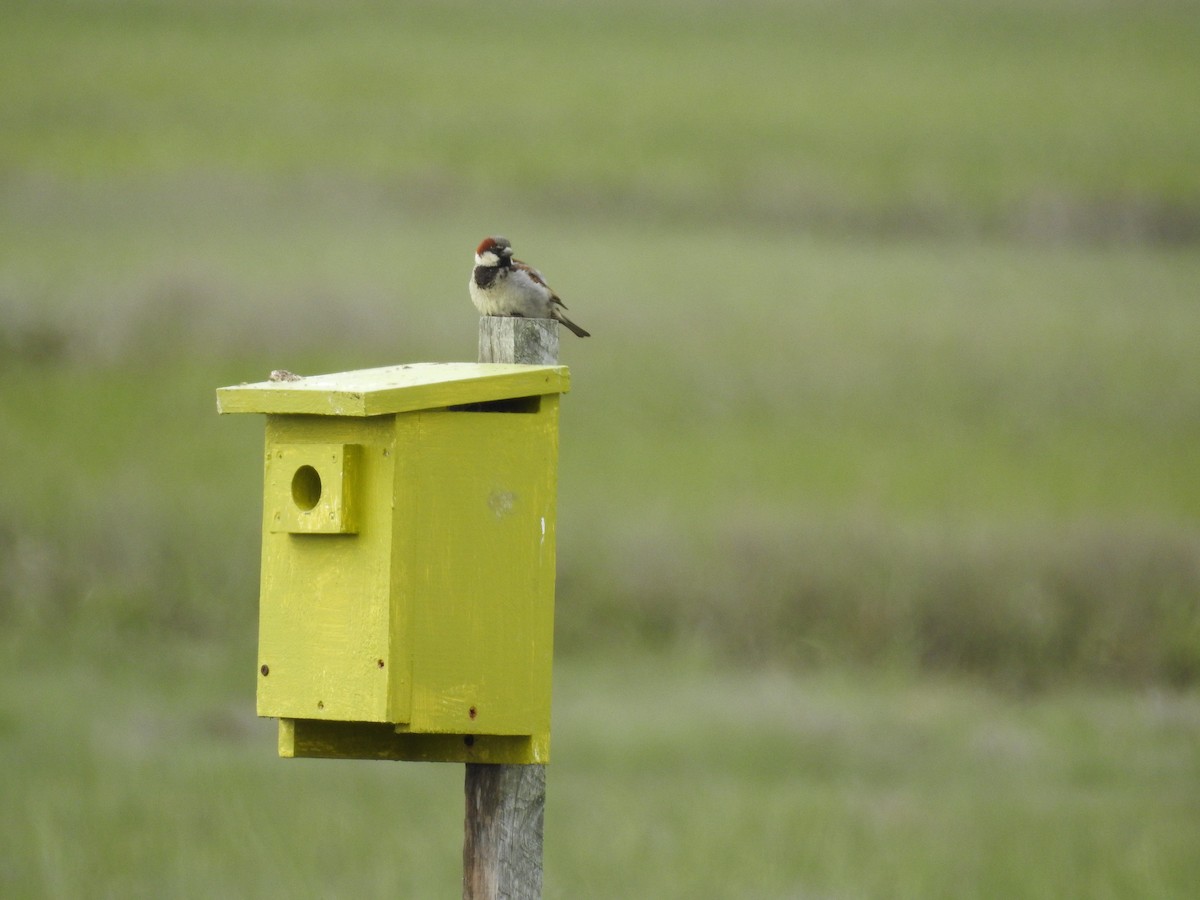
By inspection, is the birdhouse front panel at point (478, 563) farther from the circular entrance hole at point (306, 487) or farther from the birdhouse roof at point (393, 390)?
the circular entrance hole at point (306, 487)

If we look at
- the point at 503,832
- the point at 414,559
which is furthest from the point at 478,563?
the point at 503,832

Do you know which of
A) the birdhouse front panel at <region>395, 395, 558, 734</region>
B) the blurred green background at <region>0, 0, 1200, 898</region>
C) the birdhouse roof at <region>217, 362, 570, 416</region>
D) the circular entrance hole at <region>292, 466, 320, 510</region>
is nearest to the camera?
Answer: the birdhouse roof at <region>217, 362, 570, 416</region>

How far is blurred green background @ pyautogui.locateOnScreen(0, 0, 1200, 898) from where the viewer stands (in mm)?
9930

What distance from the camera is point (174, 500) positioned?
47.9 feet

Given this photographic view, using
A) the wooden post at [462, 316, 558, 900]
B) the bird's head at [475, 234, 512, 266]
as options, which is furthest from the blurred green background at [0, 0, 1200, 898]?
the wooden post at [462, 316, 558, 900]

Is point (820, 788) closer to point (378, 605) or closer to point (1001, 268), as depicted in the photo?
point (378, 605)

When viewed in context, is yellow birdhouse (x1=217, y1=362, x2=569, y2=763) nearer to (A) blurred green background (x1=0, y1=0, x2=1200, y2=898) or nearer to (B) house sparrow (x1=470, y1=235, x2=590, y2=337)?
(B) house sparrow (x1=470, y1=235, x2=590, y2=337)

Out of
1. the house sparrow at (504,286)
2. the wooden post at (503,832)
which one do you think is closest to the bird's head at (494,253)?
the house sparrow at (504,286)

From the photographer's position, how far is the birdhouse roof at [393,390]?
14.9 feet

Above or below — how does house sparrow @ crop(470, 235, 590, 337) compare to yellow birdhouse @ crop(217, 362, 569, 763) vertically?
above

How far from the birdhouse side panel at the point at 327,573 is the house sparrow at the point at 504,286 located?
179 cm

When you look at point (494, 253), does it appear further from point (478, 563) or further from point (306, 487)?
point (478, 563)

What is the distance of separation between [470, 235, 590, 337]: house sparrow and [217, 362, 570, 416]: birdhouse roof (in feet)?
5.63

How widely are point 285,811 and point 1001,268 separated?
13.4m
